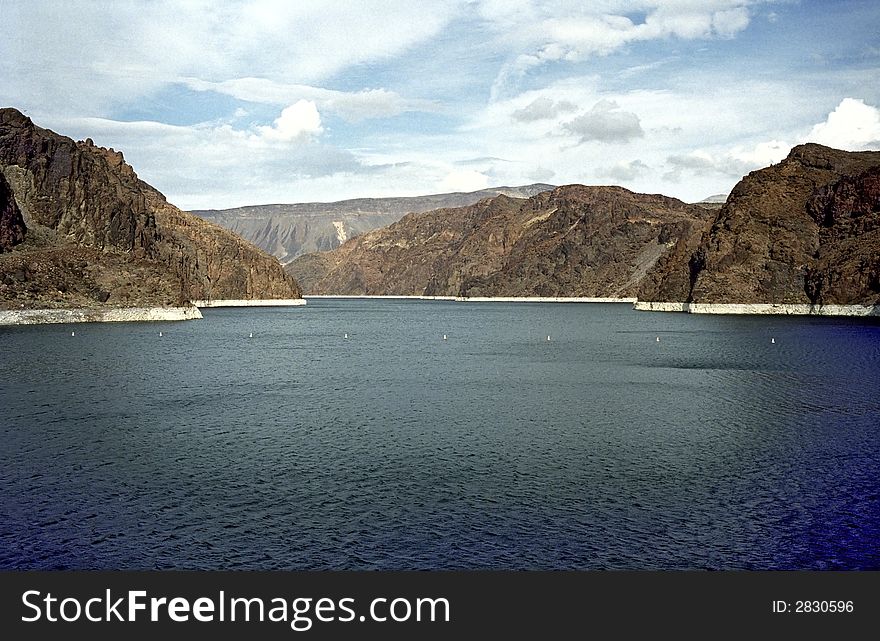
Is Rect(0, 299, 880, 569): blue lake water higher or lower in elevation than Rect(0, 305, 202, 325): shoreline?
lower

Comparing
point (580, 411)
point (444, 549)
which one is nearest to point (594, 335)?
A: point (580, 411)

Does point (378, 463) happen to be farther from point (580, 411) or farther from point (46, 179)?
point (46, 179)

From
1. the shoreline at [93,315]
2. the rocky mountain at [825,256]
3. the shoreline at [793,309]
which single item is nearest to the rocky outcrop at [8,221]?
the shoreline at [93,315]

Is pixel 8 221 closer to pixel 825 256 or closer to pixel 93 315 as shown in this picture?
pixel 93 315

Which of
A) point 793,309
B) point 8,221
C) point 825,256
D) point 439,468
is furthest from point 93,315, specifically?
point 825,256

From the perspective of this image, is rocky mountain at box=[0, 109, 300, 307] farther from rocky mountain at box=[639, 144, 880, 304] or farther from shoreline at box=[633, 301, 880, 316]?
rocky mountain at box=[639, 144, 880, 304]

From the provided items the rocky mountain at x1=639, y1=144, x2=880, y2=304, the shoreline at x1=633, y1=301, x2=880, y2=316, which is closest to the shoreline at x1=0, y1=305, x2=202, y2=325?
the shoreline at x1=633, y1=301, x2=880, y2=316
